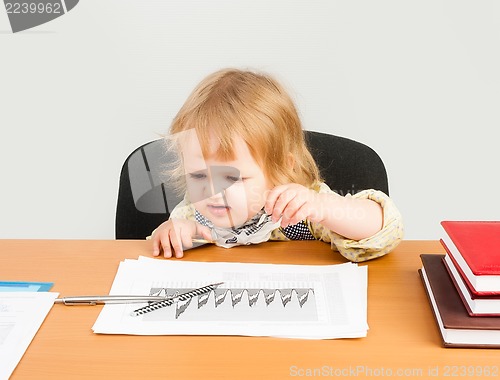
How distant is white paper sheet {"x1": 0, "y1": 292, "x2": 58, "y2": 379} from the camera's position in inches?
36.9

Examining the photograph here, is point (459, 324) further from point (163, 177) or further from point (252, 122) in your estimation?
point (163, 177)

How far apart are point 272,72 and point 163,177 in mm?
617

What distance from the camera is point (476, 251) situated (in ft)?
3.30

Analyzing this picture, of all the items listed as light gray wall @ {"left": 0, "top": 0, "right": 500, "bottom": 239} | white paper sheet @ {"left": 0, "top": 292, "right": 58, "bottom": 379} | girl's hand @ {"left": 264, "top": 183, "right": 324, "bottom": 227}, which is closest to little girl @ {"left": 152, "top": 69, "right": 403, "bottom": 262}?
girl's hand @ {"left": 264, "top": 183, "right": 324, "bottom": 227}

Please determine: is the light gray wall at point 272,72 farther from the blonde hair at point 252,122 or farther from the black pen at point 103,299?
the black pen at point 103,299

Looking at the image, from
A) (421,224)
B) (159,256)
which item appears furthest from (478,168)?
(159,256)

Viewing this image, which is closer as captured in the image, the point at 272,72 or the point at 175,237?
the point at 175,237

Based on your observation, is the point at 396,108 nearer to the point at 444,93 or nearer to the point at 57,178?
the point at 444,93

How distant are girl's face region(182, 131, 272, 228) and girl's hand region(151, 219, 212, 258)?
54 mm

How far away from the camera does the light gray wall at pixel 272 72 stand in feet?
7.08

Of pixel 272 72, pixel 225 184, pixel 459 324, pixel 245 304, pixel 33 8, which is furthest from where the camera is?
pixel 33 8

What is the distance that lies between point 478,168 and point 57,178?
4.70ft

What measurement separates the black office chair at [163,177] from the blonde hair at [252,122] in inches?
3.2

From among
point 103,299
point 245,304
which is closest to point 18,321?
point 103,299
